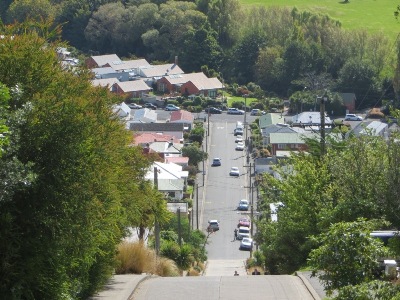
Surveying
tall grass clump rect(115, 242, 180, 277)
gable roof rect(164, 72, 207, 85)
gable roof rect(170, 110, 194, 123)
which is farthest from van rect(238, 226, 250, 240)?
gable roof rect(164, 72, 207, 85)

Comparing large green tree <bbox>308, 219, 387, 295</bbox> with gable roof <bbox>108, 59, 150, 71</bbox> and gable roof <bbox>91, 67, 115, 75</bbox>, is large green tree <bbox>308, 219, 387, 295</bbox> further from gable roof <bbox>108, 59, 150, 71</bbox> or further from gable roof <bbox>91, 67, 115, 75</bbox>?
gable roof <bbox>108, 59, 150, 71</bbox>

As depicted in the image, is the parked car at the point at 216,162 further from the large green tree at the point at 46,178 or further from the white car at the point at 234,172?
the large green tree at the point at 46,178

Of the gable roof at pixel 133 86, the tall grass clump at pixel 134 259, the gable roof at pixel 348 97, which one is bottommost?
the gable roof at pixel 348 97

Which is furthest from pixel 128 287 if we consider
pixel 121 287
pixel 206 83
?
pixel 206 83

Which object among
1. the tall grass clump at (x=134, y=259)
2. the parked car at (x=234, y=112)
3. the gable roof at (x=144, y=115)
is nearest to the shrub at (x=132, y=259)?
the tall grass clump at (x=134, y=259)

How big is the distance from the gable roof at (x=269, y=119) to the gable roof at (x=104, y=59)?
22.4 metres

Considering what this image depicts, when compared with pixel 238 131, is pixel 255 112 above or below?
above

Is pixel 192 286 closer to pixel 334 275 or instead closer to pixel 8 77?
pixel 334 275

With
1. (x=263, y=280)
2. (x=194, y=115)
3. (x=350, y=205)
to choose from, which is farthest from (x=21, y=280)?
(x=194, y=115)

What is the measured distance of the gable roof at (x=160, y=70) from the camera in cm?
8900

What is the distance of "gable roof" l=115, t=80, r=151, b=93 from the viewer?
275ft

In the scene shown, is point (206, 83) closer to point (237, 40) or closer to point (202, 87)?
point (202, 87)

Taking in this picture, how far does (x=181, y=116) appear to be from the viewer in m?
74.2

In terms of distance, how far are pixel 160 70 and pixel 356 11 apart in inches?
1297
